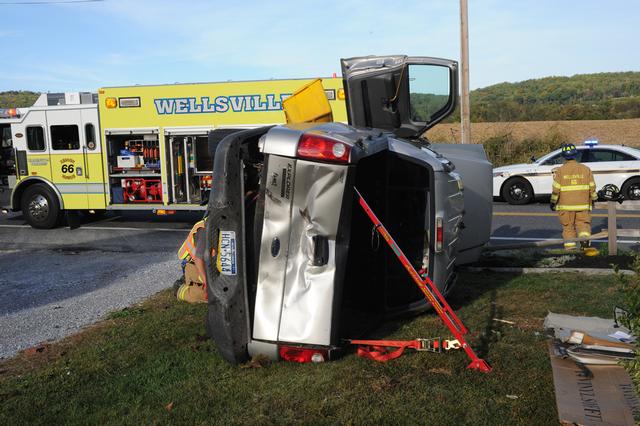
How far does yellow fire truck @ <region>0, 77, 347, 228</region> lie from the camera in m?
13.0

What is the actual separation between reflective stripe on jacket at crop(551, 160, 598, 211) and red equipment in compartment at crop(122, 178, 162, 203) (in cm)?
824

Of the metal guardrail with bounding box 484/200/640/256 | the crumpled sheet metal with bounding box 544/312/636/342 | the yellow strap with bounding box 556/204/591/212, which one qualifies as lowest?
the crumpled sheet metal with bounding box 544/312/636/342

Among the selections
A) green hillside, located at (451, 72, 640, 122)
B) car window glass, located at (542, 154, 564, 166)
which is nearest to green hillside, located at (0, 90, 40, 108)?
green hillside, located at (451, 72, 640, 122)

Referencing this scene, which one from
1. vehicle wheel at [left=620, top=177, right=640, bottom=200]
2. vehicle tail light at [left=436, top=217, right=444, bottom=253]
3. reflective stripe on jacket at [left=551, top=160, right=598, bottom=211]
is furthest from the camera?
vehicle wheel at [left=620, top=177, right=640, bottom=200]

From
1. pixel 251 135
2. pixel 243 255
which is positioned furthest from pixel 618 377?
pixel 251 135

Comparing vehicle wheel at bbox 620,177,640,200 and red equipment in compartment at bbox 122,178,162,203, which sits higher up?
red equipment in compartment at bbox 122,178,162,203

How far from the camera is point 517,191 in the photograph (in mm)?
17266

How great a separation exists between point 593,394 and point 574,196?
6265mm

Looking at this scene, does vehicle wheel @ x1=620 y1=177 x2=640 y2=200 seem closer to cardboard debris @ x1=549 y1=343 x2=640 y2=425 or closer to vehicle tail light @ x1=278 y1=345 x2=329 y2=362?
cardboard debris @ x1=549 y1=343 x2=640 y2=425

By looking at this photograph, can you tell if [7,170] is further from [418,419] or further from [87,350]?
[418,419]

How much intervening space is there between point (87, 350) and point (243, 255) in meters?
1.83

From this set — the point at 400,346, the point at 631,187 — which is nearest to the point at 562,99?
the point at 631,187

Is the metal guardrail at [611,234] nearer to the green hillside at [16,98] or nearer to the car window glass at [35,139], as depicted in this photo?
the car window glass at [35,139]

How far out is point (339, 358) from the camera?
4855mm
